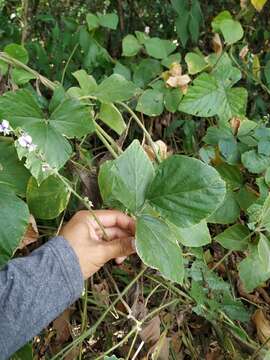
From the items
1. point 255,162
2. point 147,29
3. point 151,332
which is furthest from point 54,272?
point 147,29

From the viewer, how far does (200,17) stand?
1.29m

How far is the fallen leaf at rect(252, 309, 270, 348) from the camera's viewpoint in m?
0.99

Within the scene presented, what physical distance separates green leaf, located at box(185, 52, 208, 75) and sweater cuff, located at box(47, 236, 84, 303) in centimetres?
53

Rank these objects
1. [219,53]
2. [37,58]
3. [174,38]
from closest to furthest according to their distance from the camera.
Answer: [219,53], [37,58], [174,38]

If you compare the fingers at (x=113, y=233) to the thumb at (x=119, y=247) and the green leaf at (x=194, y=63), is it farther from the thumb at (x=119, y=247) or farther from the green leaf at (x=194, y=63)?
the green leaf at (x=194, y=63)

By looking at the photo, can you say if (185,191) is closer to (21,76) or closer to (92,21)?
(21,76)

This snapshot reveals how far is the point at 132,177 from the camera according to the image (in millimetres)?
691

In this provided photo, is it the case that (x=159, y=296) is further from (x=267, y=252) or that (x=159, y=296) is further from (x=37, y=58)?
(x=37, y=58)

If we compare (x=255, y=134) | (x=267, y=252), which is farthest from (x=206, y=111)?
(x=267, y=252)

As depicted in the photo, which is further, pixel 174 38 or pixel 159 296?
pixel 174 38

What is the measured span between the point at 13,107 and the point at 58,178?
0.11 meters

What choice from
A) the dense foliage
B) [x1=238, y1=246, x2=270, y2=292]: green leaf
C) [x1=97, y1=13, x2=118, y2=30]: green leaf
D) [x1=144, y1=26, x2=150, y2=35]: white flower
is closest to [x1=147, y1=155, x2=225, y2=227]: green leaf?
the dense foliage

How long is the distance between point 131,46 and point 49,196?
21.0 inches

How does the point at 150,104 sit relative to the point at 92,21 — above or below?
below
